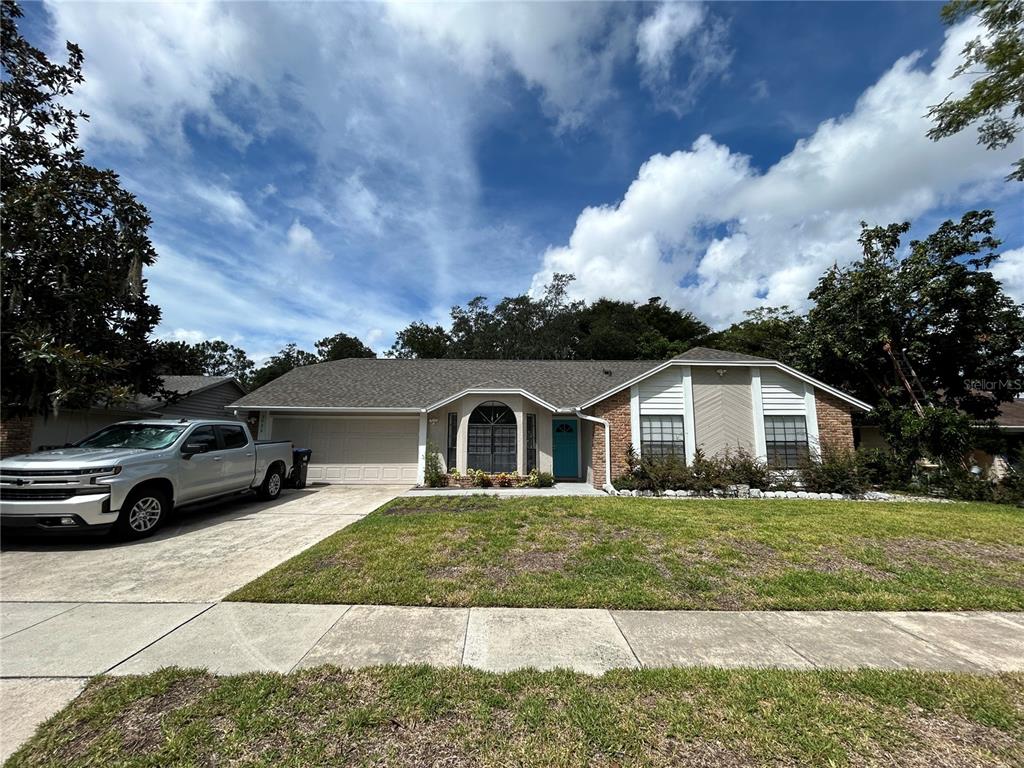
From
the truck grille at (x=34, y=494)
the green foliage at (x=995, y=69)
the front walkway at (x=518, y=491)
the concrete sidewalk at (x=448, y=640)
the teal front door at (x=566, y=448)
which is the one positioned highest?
the green foliage at (x=995, y=69)

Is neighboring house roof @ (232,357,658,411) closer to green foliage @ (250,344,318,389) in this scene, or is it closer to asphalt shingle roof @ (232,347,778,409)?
asphalt shingle roof @ (232,347,778,409)

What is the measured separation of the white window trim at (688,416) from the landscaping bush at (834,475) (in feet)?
9.90

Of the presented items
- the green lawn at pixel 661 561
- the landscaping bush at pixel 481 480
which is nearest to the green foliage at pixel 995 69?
the green lawn at pixel 661 561

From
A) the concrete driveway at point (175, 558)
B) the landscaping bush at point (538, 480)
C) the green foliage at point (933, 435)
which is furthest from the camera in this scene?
the landscaping bush at point (538, 480)

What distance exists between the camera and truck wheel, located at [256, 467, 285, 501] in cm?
1034

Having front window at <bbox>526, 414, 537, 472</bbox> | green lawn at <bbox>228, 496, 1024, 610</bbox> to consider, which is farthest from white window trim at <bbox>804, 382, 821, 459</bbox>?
front window at <bbox>526, 414, 537, 472</bbox>

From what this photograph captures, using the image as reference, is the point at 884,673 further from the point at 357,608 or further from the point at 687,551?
the point at 357,608

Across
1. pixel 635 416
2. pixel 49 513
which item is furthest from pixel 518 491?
pixel 49 513

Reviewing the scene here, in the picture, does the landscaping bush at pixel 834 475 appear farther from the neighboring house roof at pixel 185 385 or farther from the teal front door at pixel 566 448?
the neighboring house roof at pixel 185 385

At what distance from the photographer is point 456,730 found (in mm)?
2396

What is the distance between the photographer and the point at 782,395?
44.7ft

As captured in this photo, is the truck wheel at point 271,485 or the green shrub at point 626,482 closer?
the truck wheel at point 271,485

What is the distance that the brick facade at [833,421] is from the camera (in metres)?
13.3

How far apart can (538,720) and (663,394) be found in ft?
40.5
